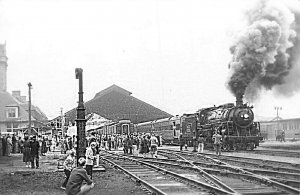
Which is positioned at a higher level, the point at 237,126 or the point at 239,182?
the point at 237,126

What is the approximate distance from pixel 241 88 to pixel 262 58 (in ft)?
7.69

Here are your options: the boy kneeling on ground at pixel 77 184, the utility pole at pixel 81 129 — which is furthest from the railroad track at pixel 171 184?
the boy kneeling on ground at pixel 77 184

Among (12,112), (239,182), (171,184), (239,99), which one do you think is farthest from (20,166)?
(12,112)

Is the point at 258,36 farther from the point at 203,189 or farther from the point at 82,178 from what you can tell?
the point at 82,178

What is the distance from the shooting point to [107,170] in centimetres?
1877

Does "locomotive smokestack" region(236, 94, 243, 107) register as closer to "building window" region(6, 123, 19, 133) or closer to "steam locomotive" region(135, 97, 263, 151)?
"steam locomotive" region(135, 97, 263, 151)

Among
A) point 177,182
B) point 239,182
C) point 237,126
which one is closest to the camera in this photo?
point 239,182

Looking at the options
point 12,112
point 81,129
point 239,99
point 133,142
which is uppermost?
point 12,112

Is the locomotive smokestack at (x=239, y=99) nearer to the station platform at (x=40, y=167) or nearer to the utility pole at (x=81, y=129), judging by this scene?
the station platform at (x=40, y=167)

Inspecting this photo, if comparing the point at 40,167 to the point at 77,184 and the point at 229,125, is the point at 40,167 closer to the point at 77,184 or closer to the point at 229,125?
the point at 77,184

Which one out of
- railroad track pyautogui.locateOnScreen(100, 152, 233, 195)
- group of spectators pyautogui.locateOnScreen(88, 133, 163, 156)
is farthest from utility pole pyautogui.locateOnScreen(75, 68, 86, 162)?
group of spectators pyautogui.locateOnScreen(88, 133, 163, 156)

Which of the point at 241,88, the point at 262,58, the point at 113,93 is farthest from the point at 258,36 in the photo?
→ the point at 113,93

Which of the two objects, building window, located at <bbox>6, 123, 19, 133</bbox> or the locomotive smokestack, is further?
building window, located at <bbox>6, 123, 19, 133</bbox>

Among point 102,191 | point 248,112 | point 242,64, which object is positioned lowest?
point 102,191
